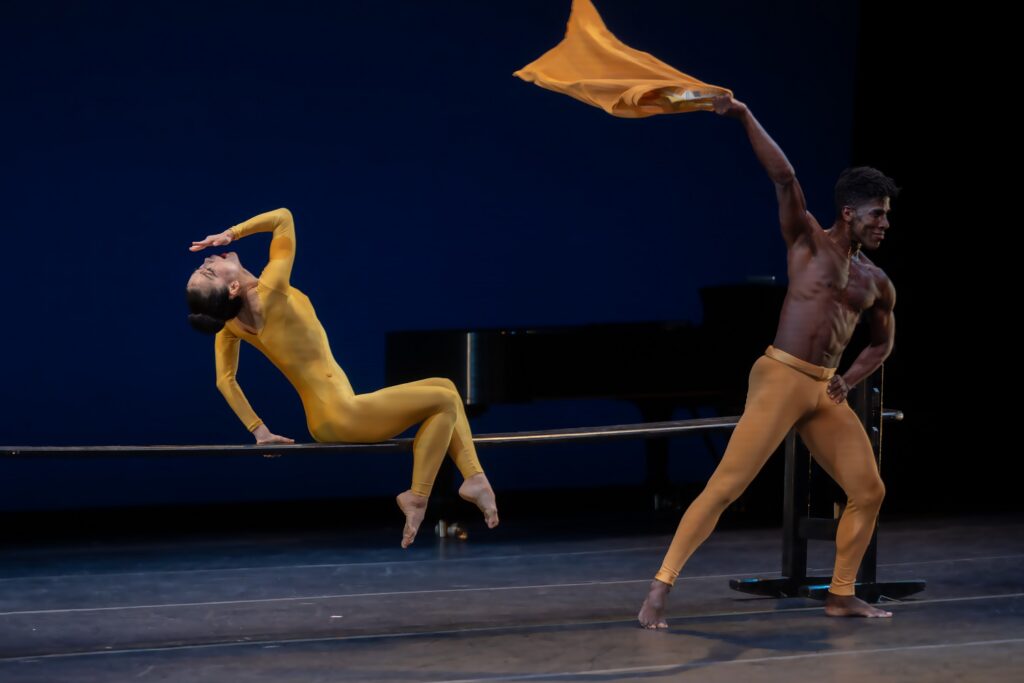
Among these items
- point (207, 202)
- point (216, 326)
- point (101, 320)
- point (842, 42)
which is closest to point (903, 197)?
point (842, 42)

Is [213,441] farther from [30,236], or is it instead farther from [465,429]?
[465,429]

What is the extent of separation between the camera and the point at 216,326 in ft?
15.8

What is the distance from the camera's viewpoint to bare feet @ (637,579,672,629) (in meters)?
4.94

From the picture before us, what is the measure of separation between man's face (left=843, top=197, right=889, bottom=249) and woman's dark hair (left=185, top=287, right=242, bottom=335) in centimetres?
201

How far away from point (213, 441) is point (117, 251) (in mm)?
1252

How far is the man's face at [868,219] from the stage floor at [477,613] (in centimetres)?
130

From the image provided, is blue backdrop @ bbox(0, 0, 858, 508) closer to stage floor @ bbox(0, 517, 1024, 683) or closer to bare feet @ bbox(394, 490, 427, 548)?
stage floor @ bbox(0, 517, 1024, 683)

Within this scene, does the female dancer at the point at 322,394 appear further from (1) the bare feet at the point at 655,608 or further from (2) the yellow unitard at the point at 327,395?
(1) the bare feet at the point at 655,608

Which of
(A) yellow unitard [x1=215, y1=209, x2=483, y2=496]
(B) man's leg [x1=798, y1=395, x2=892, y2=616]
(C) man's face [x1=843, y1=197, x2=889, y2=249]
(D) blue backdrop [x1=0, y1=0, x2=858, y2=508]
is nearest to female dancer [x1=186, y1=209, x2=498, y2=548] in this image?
(A) yellow unitard [x1=215, y1=209, x2=483, y2=496]

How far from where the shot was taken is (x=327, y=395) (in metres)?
4.97

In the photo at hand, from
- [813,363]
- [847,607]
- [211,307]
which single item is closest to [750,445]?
[813,363]

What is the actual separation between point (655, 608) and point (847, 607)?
28.2 inches

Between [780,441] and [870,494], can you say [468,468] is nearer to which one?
[780,441]

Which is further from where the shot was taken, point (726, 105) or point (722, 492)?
point (722, 492)
